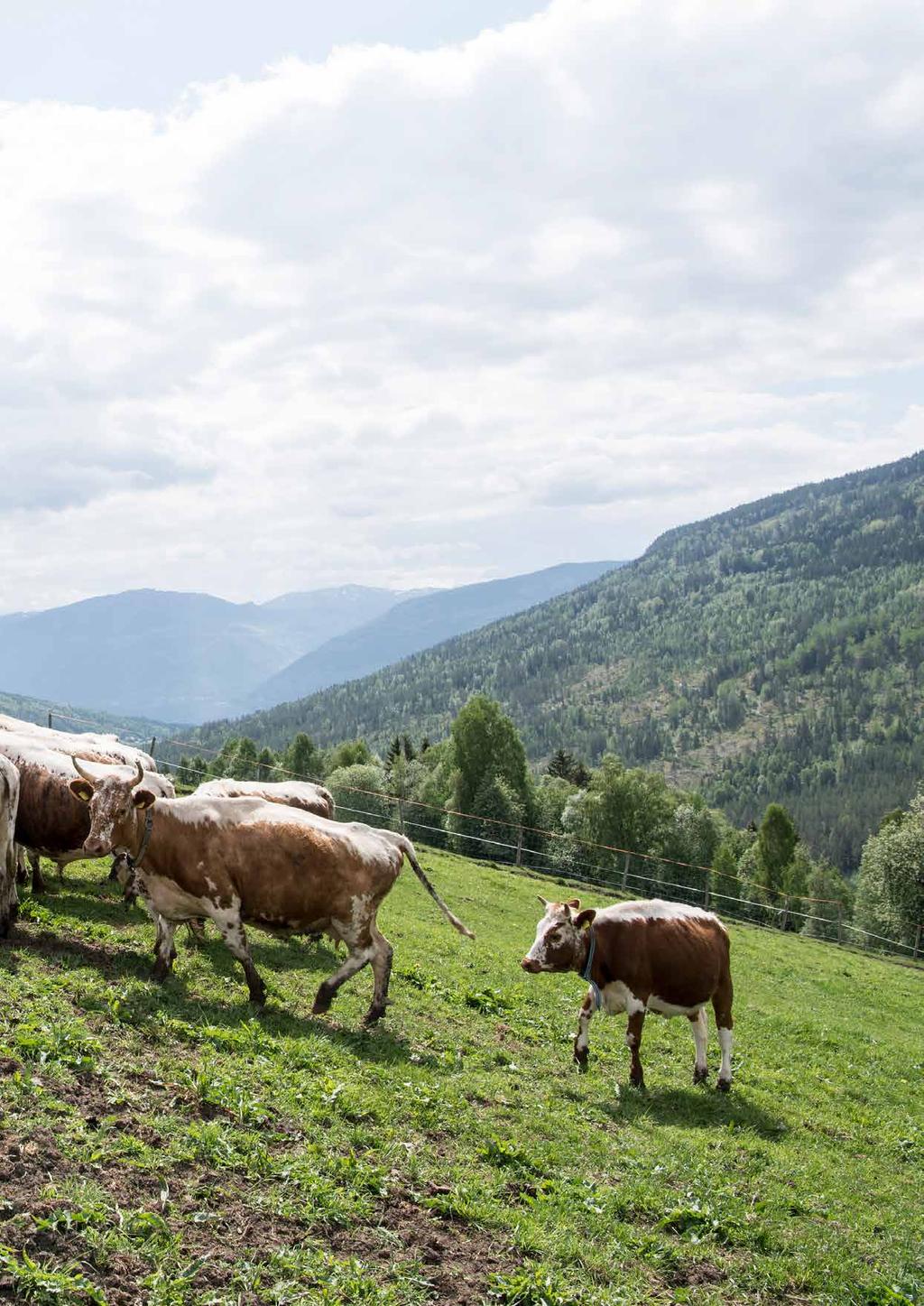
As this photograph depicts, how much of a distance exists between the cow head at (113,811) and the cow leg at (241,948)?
5.45 ft

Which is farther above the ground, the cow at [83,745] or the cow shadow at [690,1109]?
the cow at [83,745]

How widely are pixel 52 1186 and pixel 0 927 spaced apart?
19.7ft

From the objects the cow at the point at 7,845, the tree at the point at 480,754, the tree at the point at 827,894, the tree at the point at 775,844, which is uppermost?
the cow at the point at 7,845

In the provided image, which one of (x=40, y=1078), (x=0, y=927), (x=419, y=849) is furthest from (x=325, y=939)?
(x=419, y=849)

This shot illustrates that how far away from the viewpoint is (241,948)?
11555 millimetres

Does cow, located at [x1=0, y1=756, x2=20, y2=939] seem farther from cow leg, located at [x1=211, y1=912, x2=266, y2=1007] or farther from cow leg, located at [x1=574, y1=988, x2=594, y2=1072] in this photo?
cow leg, located at [x1=574, y1=988, x2=594, y2=1072]

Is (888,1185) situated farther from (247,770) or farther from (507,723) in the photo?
(247,770)

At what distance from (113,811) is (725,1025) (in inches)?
375

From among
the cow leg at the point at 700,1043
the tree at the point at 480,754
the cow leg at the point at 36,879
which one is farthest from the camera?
the tree at the point at 480,754

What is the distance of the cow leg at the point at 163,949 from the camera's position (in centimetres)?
1155

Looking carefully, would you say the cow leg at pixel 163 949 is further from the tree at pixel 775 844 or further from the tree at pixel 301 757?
the tree at pixel 775 844

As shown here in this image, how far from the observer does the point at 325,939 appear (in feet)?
55.3

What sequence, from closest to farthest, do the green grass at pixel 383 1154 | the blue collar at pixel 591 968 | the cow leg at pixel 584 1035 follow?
the green grass at pixel 383 1154, the cow leg at pixel 584 1035, the blue collar at pixel 591 968

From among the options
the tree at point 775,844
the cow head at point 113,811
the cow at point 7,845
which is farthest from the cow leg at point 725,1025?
the tree at point 775,844
